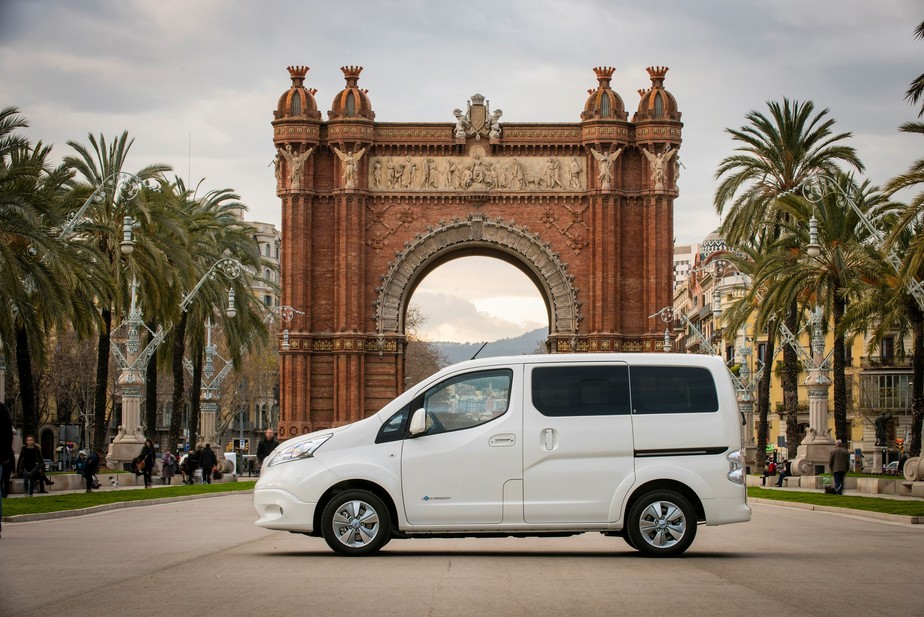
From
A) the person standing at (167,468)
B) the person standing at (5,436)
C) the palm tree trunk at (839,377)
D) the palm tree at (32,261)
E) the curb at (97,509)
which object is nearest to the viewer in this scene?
the person standing at (5,436)

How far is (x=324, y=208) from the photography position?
5669 centimetres

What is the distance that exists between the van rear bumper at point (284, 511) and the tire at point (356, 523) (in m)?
0.19

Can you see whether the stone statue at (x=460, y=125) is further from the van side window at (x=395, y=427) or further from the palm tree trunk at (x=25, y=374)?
the van side window at (x=395, y=427)

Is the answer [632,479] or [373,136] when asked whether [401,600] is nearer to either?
[632,479]

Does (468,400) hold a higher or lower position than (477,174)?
lower

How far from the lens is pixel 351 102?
2208 inches

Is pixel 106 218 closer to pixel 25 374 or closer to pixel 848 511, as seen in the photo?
pixel 25 374

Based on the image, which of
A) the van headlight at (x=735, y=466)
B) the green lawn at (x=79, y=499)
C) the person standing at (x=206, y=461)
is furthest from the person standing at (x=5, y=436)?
the person standing at (x=206, y=461)

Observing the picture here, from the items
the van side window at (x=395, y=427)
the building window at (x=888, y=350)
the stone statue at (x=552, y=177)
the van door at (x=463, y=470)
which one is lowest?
the van door at (x=463, y=470)

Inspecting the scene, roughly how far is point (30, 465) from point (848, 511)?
18033mm

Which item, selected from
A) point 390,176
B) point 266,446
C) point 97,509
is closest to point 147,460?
point 266,446

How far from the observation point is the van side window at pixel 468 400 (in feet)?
48.2

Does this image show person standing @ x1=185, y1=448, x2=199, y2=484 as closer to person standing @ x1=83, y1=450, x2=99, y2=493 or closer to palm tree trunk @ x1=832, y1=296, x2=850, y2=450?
person standing @ x1=83, y1=450, x2=99, y2=493

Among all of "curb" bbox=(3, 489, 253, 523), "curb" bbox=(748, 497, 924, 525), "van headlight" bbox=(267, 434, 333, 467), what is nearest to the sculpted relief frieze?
"curb" bbox=(3, 489, 253, 523)
